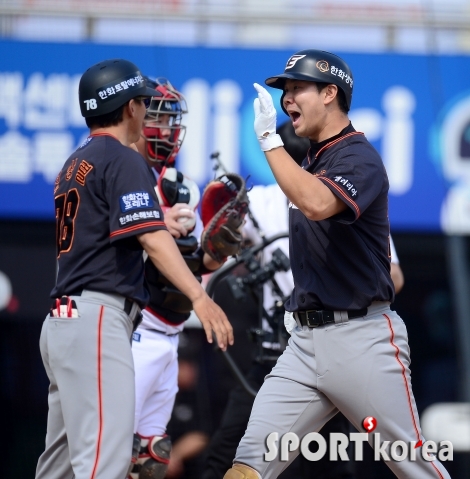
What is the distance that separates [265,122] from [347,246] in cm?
53

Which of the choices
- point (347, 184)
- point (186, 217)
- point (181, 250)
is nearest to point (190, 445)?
point (181, 250)

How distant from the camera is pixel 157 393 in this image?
162 inches

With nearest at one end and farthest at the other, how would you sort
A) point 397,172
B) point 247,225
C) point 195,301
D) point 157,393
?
1. point 195,301
2. point 157,393
3. point 247,225
4. point 397,172

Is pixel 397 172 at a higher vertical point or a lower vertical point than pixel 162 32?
lower

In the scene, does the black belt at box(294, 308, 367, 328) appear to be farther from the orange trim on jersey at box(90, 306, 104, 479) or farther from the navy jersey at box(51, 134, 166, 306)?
the orange trim on jersey at box(90, 306, 104, 479)

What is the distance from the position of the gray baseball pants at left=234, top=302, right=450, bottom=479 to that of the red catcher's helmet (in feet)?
4.61

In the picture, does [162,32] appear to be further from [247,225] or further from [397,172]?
[247,225]

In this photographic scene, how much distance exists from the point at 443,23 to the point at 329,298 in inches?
152

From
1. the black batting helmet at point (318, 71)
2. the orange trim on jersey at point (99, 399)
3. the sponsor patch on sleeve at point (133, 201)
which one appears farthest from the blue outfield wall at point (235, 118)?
the orange trim on jersey at point (99, 399)

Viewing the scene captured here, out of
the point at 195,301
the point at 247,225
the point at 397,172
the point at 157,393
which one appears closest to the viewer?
the point at 195,301

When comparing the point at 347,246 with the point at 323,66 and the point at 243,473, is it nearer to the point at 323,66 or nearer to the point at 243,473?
the point at 323,66

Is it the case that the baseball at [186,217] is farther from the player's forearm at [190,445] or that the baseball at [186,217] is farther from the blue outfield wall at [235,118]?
the player's forearm at [190,445]

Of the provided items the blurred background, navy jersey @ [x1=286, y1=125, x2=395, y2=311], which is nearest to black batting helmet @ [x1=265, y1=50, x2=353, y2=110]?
navy jersey @ [x1=286, y1=125, x2=395, y2=311]

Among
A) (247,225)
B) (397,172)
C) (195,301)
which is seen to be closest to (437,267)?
(397,172)
